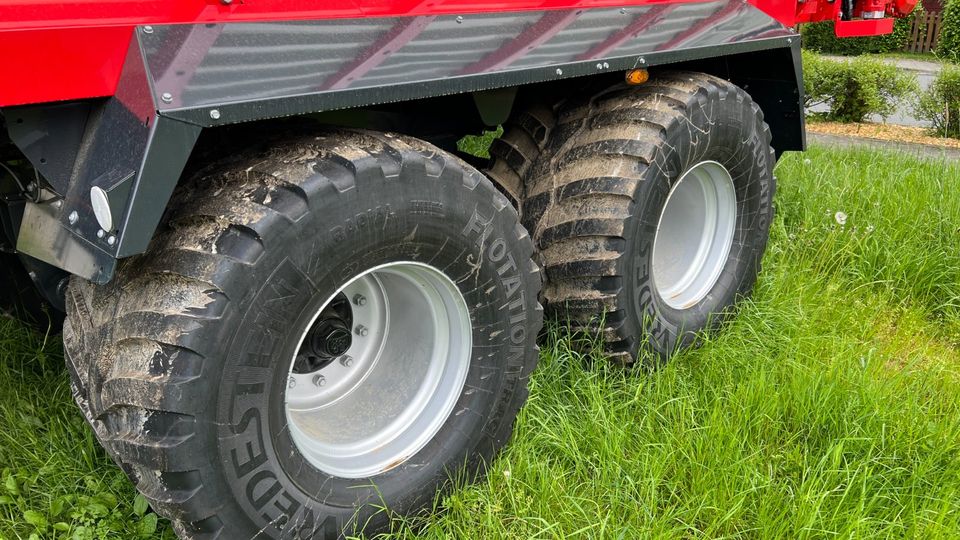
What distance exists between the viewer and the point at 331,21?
5.71ft

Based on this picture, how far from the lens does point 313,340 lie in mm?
2105

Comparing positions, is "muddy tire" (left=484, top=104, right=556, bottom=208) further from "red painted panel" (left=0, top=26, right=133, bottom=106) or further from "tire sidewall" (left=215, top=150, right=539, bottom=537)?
"red painted panel" (left=0, top=26, right=133, bottom=106)

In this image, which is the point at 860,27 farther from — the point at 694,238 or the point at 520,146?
the point at 520,146

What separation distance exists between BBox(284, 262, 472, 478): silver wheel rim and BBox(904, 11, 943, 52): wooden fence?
23929 millimetres

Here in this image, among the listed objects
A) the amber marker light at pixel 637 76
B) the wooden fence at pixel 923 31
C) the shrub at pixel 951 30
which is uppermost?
the amber marker light at pixel 637 76

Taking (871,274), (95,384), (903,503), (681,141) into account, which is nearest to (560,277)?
(681,141)

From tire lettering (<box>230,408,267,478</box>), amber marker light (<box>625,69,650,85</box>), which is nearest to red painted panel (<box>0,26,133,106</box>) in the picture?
tire lettering (<box>230,408,267,478</box>)

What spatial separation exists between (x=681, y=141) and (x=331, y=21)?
1346 millimetres

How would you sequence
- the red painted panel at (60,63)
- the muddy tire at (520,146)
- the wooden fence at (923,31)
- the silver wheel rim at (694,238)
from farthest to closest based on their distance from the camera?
1. the wooden fence at (923,31)
2. the silver wheel rim at (694,238)
3. the muddy tire at (520,146)
4. the red painted panel at (60,63)

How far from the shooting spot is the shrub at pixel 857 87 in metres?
9.10

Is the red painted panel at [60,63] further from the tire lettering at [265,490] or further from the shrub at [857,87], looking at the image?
the shrub at [857,87]

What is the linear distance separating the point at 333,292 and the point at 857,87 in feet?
29.4

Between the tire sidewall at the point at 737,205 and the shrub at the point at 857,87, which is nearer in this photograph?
the tire sidewall at the point at 737,205

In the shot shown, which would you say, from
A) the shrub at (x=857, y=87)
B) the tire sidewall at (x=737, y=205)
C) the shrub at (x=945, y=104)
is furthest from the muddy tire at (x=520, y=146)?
the shrub at (x=857, y=87)
